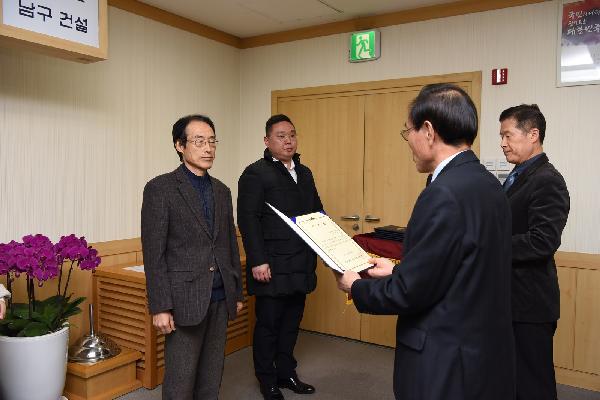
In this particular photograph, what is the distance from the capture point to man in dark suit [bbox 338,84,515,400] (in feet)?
3.97

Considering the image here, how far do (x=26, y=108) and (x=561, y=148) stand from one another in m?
3.15

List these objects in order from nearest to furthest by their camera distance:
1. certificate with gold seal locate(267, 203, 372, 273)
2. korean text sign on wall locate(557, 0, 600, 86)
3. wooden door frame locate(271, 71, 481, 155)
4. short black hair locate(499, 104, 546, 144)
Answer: certificate with gold seal locate(267, 203, 372, 273) → short black hair locate(499, 104, 546, 144) → korean text sign on wall locate(557, 0, 600, 86) → wooden door frame locate(271, 71, 481, 155)

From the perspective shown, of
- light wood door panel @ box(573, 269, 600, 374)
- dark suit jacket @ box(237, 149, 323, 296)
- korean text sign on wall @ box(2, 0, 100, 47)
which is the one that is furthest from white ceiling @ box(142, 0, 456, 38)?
light wood door panel @ box(573, 269, 600, 374)

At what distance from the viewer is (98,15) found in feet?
8.59

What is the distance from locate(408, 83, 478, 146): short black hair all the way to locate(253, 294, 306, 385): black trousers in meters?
1.68

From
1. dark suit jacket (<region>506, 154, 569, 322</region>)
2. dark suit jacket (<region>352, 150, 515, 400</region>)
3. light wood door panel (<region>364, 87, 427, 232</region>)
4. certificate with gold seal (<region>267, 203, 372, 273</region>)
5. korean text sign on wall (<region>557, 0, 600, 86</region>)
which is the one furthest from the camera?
light wood door panel (<region>364, 87, 427, 232</region>)

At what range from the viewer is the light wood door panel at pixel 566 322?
3.04 metres

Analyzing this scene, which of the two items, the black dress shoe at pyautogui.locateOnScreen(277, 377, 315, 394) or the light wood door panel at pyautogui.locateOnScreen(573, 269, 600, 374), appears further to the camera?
the light wood door panel at pyautogui.locateOnScreen(573, 269, 600, 374)

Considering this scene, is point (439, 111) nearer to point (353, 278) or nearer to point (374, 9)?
point (353, 278)

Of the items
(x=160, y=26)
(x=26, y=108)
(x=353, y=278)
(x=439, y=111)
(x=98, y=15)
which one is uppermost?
(x=160, y=26)

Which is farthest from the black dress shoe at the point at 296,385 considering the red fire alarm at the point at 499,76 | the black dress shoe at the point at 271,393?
the red fire alarm at the point at 499,76

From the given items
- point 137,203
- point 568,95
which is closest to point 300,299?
point 137,203

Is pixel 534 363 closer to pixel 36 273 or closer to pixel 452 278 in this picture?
pixel 452 278

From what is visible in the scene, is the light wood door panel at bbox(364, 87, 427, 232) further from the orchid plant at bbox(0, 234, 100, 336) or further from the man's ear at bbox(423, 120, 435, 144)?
the man's ear at bbox(423, 120, 435, 144)
